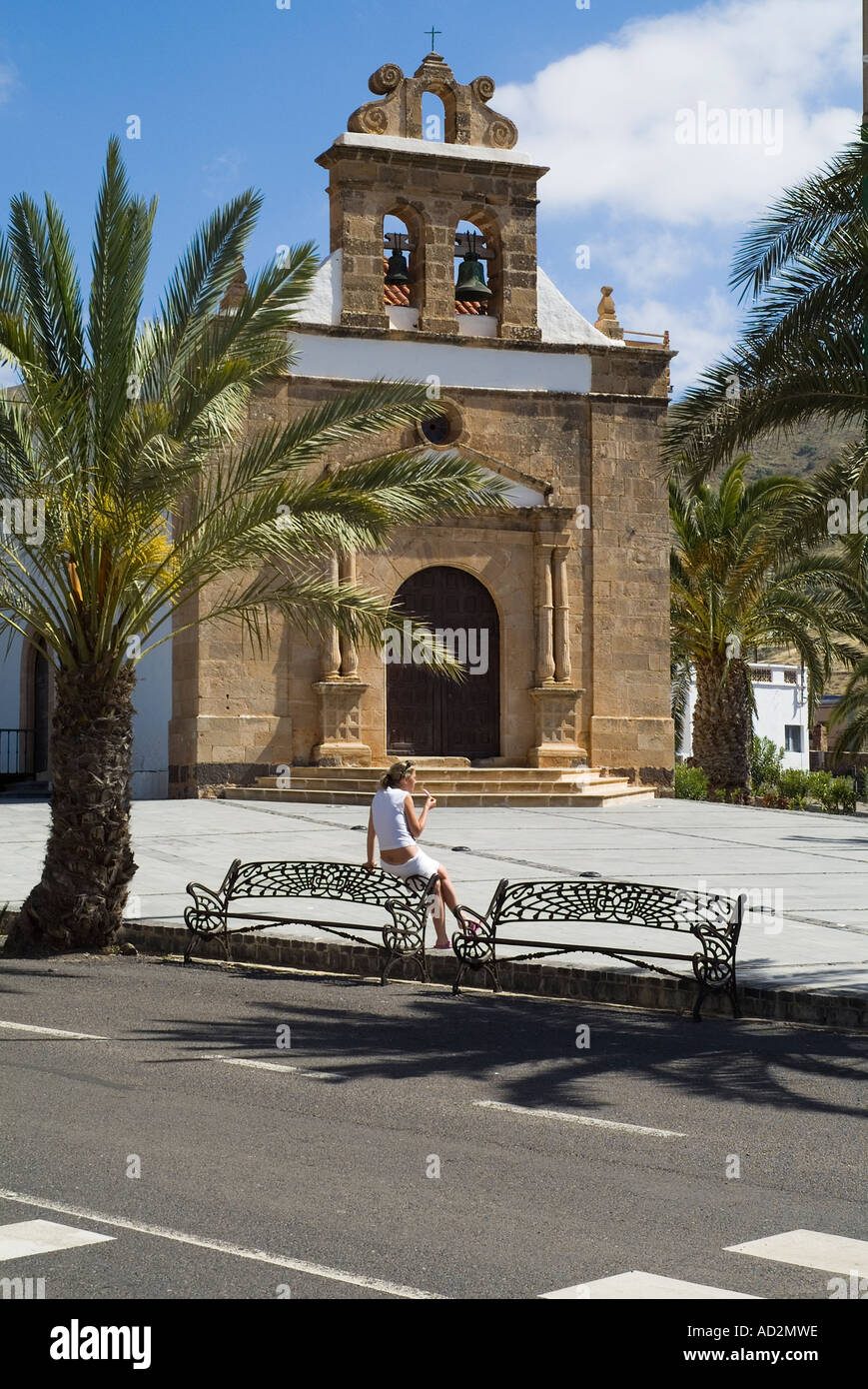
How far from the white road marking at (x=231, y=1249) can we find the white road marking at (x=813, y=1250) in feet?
3.55

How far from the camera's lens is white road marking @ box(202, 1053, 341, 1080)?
7242mm

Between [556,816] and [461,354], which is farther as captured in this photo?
[461,354]

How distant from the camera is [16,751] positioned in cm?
2973

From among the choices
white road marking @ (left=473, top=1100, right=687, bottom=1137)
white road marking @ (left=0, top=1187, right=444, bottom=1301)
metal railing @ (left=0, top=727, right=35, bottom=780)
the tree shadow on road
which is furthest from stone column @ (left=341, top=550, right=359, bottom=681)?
white road marking @ (left=0, top=1187, right=444, bottom=1301)

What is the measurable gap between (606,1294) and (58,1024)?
16.1 feet

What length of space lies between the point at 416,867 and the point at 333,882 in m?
0.75

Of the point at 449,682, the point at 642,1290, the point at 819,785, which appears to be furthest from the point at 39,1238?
the point at 819,785

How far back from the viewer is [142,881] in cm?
1428

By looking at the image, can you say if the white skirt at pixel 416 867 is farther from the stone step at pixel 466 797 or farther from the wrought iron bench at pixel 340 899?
the stone step at pixel 466 797

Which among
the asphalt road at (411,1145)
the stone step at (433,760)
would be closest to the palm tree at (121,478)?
the asphalt road at (411,1145)

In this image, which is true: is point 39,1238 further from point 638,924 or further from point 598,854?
point 598,854
